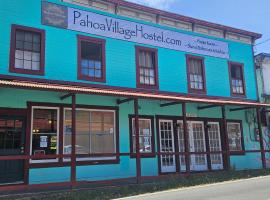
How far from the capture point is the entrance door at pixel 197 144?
57.8 ft

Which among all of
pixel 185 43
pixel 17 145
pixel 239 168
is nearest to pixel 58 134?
pixel 17 145

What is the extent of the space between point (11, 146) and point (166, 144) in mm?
7171

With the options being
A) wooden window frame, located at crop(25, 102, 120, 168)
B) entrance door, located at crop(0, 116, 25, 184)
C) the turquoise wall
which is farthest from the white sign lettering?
entrance door, located at crop(0, 116, 25, 184)

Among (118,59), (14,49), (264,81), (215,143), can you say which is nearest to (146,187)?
(118,59)

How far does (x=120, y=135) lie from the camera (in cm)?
1510

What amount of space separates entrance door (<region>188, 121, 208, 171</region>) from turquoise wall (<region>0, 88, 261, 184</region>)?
614 millimetres

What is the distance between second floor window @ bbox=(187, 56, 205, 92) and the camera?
712 inches

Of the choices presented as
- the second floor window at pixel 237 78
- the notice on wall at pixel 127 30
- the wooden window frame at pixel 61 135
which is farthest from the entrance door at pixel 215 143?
the wooden window frame at pixel 61 135

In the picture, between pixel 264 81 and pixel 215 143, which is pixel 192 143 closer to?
pixel 215 143

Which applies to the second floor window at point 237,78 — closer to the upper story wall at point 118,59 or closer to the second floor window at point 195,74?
the upper story wall at point 118,59

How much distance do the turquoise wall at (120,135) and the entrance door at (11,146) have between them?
472mm

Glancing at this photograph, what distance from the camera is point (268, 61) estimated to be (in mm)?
21547

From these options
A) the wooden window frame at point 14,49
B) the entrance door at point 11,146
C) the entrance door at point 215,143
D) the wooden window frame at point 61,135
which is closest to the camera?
the entrance door at point 11,146

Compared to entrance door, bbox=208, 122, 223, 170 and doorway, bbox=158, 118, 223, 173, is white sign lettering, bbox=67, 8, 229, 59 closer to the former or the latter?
doorway, bbox=158, 118, 223, 173
